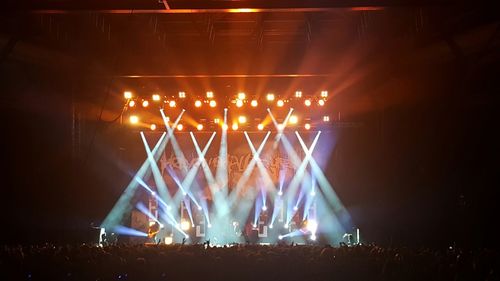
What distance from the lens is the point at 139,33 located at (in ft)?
34.6

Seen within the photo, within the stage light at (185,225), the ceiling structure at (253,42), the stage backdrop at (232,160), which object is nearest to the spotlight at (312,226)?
the stage backdrop at (232,160)

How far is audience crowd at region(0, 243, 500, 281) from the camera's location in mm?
4965

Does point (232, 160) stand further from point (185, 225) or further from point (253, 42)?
point (253, 42)

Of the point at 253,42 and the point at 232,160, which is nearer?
the point at 253,42

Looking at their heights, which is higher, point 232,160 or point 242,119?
point 242,119

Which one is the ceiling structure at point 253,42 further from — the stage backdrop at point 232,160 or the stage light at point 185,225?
the stage light at point 185,225

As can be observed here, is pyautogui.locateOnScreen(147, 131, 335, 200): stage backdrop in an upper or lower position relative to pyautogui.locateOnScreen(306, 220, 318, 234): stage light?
upper

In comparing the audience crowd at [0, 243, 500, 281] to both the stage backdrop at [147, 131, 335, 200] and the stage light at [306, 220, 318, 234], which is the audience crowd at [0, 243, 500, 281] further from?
the stage backdrop at [147, 131, 335, 200]

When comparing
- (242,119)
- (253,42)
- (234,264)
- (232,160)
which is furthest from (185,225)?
(234,264)

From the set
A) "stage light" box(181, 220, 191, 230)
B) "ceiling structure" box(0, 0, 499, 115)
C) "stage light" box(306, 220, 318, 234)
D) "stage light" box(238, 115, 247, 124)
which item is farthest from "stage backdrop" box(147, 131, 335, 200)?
"ceiling structure" box(0, 0, 499, 115)

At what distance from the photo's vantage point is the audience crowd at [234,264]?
4.96 meters

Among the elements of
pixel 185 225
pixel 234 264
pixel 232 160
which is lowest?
pixel 234 264

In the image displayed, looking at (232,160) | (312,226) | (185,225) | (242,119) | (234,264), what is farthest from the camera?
(232,160)

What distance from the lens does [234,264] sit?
16.7 ft
